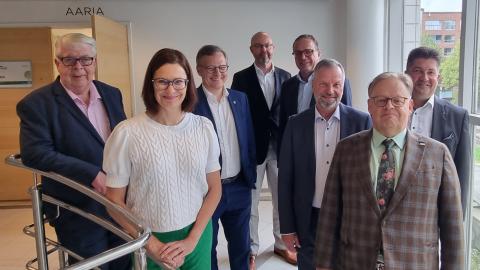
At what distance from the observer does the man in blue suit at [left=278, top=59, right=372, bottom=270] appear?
5.90ft

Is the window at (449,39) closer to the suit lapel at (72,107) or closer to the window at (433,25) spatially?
the window at (433,25)

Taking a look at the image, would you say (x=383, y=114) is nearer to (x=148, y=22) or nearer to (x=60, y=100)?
(x=60, y=100)

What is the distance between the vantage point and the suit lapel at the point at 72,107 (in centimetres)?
184

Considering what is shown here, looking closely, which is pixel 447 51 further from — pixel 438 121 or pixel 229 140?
pixel 229 140

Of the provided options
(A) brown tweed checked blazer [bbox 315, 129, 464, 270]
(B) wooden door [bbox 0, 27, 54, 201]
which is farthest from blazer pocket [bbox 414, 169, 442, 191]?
(B) wooden door [bbox 0, 27, 54, 201]

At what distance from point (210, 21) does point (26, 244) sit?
118 inches

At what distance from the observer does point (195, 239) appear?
1.59 metres

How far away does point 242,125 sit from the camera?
94.7 inches

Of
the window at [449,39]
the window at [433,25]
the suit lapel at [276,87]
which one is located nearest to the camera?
the window at [449,39]

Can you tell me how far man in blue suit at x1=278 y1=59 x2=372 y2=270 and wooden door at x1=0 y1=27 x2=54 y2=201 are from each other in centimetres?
394

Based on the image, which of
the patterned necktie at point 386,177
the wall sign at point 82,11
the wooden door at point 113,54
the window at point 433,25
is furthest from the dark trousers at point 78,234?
the wall sign at point 82,11

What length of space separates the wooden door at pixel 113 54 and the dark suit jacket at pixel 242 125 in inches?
67.2

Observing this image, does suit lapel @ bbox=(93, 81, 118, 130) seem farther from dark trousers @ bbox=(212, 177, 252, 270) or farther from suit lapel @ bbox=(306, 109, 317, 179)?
suit lapel @ bbox=(306, 109, 317, 179)

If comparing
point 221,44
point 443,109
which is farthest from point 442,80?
point 221,44
